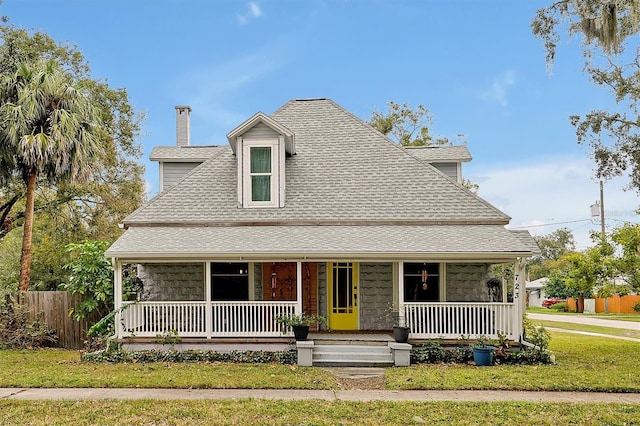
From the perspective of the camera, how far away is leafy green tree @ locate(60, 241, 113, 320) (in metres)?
14.0

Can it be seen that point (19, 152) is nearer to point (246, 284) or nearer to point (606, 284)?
point (246, 284)

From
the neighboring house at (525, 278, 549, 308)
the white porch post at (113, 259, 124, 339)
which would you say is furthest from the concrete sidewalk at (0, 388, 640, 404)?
the neighboring house at (525, 278, 549, 308)

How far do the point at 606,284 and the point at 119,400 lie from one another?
13.6 metres

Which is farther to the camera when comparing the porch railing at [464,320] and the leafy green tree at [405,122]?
the leafy green tree at [405,122]

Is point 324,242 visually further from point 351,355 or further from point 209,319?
point 209,319

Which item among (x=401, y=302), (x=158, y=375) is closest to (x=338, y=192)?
(x=401, y=302)

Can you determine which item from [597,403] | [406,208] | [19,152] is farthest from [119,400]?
[19,152]

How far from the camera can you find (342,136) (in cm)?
1642

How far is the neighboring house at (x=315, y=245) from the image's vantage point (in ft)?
41.2

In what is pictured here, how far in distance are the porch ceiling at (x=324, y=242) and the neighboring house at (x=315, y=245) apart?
4 cm

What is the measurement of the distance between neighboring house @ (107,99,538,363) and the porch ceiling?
0.12 ft

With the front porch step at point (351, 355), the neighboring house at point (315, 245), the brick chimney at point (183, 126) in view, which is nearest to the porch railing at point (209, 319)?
the neighboring house at point (315, 245)

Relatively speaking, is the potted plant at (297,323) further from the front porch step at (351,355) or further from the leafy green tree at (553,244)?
the leafy green tree at (553,244)

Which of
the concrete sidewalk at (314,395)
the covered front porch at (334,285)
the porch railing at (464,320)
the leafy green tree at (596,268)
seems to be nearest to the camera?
the concrete sidewalk at (314,395)
